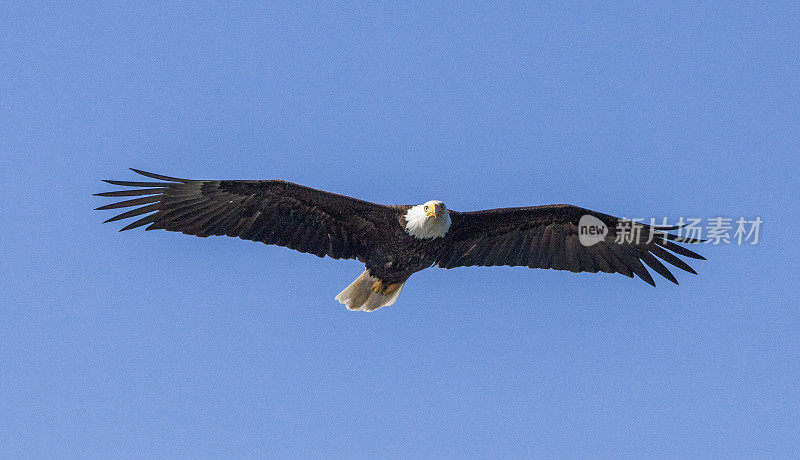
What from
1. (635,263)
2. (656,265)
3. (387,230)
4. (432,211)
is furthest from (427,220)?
(656,265)

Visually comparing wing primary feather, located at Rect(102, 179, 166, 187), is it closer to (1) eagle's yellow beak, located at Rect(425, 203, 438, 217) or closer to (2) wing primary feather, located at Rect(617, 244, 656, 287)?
(1) eagle's yellow beak, located at Rect(425, 203, 438, 217)

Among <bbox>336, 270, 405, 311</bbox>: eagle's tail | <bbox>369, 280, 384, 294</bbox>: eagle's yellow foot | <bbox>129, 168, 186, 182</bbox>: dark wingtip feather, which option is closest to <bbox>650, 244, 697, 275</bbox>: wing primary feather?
<bbox>336, 270, 405, 311</bbox>: eagle's tail

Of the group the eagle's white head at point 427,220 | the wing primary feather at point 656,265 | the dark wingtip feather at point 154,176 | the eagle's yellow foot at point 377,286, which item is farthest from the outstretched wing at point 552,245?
the dark wingtip feather at point 154,176

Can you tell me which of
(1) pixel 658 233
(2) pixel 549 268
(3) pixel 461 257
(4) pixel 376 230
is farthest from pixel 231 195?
(1) pixel 658 233

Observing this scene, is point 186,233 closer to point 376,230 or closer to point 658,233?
point 376,230

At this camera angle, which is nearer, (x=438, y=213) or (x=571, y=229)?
(x=438, y=213)

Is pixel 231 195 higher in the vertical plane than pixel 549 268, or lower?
higher
